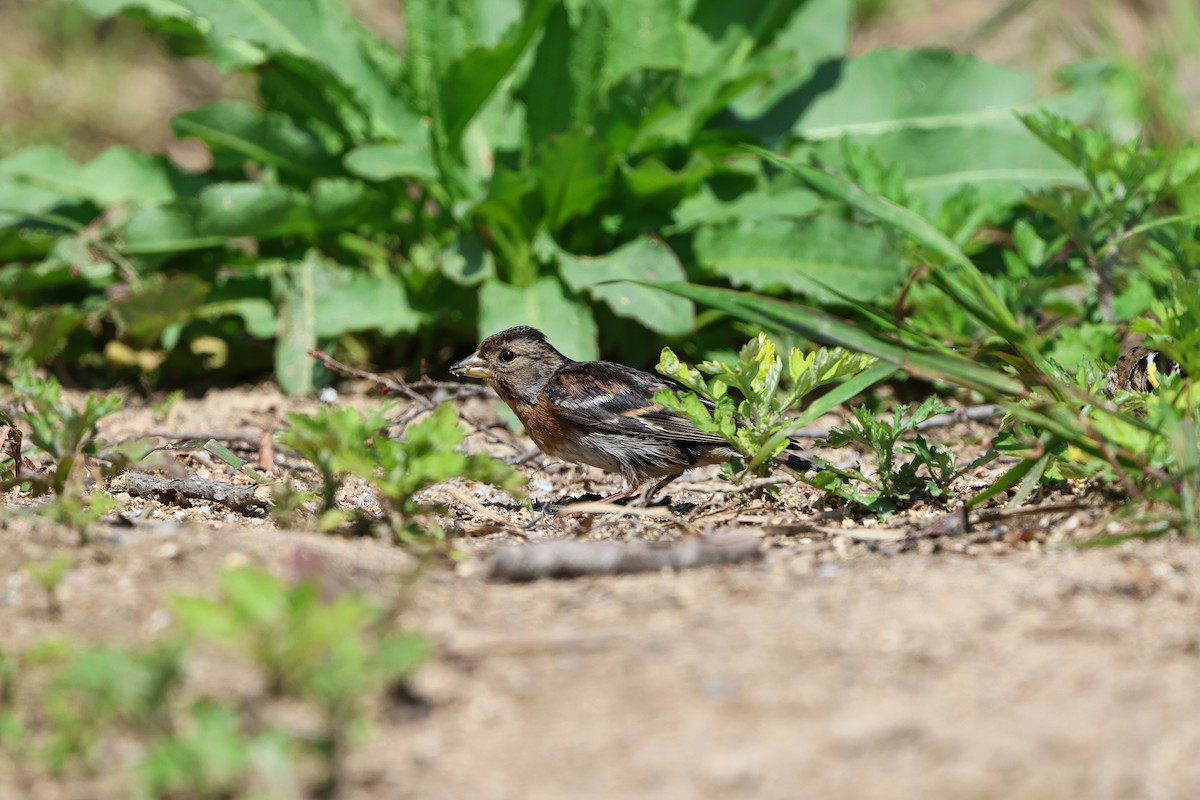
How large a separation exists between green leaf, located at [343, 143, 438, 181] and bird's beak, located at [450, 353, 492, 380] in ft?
2.94

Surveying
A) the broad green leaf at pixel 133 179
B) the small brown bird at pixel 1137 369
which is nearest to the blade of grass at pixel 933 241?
the small brown bird at pixel 1137 369

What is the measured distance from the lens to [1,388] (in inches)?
234

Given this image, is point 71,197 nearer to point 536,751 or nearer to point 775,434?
point 775,434

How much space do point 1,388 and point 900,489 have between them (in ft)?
13.5

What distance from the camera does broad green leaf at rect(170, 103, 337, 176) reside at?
6.09 metres

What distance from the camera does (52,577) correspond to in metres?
2.67

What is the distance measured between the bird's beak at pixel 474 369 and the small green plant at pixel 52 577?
8.48ft

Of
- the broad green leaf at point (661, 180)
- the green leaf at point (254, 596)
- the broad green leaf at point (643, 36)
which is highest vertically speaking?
the broad green leaf at point (643, 36)

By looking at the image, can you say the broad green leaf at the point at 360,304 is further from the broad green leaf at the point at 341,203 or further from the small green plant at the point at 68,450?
the small green plant at the point at 68,450

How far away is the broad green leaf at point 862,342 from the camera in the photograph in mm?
3420

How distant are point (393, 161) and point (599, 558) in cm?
309

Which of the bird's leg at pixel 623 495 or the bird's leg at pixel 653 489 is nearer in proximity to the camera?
the bird's leg at pixel 623 495

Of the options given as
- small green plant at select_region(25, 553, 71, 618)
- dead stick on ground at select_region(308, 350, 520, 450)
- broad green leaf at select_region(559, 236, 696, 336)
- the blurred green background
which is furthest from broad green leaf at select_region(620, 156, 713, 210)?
small green plant at select_region(25, 553, 71, 618)

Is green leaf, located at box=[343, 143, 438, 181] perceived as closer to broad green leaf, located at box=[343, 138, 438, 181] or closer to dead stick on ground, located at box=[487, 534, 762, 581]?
broad green leaf, located at box=[343, 138, 438, 181]
